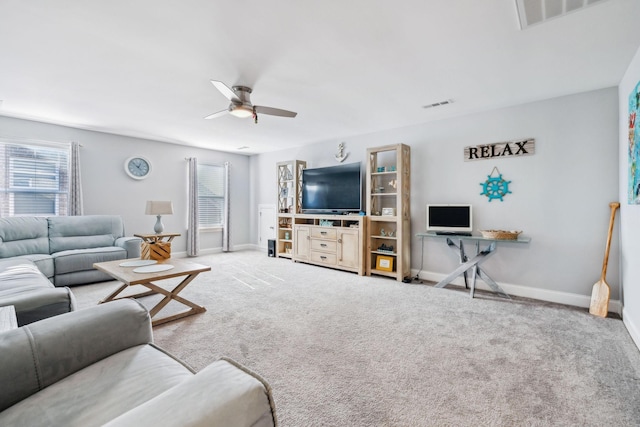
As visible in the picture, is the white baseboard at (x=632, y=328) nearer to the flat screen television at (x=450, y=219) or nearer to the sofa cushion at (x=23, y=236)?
the flat screen television at (x=450, y=219)

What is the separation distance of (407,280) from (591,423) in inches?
106

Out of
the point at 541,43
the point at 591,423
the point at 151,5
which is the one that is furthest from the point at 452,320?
the point at 151,5

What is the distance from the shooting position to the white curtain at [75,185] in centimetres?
454

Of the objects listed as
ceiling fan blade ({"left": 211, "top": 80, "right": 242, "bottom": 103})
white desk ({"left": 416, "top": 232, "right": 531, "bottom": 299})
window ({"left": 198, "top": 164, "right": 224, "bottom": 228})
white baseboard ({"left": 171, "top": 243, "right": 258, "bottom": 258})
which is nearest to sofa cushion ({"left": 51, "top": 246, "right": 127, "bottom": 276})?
white baseboard ({"left": 171, "top": 243, "right": 258, "bottom": 258})

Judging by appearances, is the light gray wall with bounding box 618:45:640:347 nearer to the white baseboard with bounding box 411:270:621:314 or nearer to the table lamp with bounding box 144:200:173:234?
the white baseboard with bounding box 411:270:621:314

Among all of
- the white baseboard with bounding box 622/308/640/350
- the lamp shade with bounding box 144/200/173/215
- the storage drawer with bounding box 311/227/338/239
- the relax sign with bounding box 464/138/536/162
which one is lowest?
the white baseboard with bounding box 622/308/640/350

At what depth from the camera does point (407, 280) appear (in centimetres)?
417

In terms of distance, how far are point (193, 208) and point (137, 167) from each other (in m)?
1.25

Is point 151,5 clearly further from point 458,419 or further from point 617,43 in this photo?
point 617,43

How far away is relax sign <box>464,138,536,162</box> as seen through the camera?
349cm

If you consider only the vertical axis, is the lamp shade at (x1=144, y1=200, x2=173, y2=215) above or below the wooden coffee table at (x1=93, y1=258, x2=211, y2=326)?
above

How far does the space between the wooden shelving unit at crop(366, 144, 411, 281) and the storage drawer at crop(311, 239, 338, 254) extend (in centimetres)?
62

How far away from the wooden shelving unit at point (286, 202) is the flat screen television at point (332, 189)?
0.27 meters

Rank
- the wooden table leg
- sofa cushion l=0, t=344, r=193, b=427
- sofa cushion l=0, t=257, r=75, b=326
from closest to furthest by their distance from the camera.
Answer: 1. sofa cushion l=0, t=344, r=193, b=427
2. sofa cushion l=0, t=257, r=75, b=326
3. the wooden table leg
